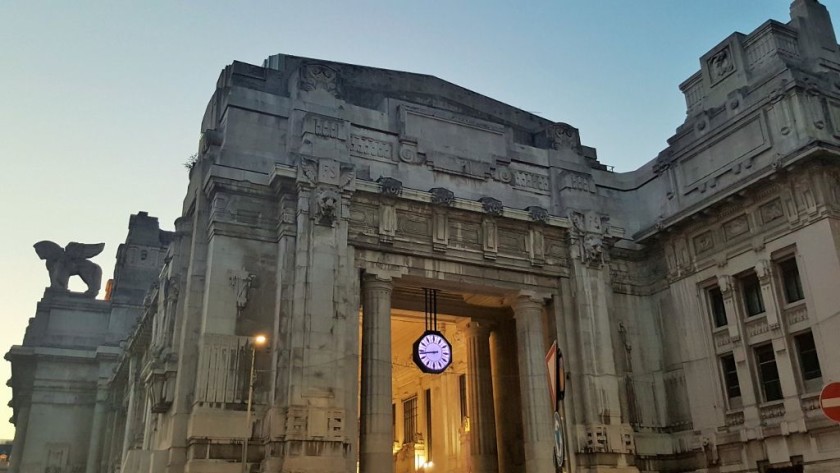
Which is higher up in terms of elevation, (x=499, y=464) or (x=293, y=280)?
(x=293, y=280)

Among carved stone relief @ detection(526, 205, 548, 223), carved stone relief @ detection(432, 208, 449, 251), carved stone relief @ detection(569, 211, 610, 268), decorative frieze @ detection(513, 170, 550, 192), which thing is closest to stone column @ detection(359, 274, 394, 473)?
carved stone relief @ detection(432, 208, 449, 251)

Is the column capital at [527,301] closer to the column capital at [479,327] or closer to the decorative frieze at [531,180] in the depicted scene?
the column capital at [479,327]

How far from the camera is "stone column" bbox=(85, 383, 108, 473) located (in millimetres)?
45250

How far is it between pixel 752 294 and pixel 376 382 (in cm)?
1566

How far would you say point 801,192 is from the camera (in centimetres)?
2578

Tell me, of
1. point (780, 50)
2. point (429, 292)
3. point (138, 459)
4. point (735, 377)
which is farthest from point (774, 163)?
point (138, 459)

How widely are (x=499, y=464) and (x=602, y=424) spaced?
6.24 metres

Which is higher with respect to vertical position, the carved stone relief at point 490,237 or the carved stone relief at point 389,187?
the carved stone relief at point 389,187

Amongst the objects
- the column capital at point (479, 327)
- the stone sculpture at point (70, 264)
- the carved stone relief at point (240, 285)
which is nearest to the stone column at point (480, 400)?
the column capital at point (479, 327)

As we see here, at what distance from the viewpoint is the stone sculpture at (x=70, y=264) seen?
51125 mm

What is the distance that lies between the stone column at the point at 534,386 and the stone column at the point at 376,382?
20.2 ft

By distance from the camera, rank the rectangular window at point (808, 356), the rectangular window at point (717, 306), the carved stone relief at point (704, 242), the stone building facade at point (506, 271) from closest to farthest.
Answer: the stone building facade at point (506, 271)
the rectangular window at point (808, 356)
the rectangular window at point (717, 306)
the carved stone relief at point (704, 242)

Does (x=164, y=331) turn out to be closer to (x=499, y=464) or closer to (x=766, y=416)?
(x=499, y=464)

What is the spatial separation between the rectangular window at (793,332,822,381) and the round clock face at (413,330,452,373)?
13.4 metres
